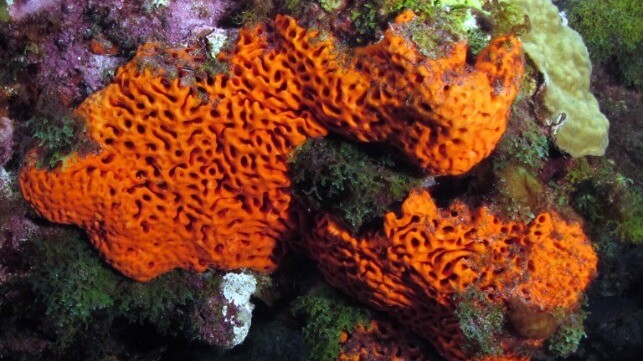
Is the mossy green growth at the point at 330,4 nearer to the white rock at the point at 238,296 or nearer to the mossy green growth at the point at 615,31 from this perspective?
the white rock at the point at 238,296

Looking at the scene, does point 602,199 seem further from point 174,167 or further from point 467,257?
point 174,167

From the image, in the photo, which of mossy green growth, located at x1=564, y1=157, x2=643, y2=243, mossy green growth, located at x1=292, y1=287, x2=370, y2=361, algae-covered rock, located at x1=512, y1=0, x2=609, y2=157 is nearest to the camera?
algae-covered rock, located at x1=512, y1=0, x2=609, y2=157

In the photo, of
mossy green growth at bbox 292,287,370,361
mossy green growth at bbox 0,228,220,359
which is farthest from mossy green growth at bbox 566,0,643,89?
mossy green growth at bbox 0,228,220,359

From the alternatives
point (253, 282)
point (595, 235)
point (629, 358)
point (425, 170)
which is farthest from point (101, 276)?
point (629, 358)

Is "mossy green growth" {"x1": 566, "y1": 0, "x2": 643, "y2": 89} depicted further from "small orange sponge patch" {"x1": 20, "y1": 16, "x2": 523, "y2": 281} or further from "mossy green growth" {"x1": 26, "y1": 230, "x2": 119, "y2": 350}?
"mossy green growth" {"x1": 26, "y1": 230, "x2": 119, "y2": 350}

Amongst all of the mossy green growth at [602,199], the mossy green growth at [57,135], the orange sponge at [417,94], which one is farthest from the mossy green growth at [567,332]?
the mossy green growth at [57,135]
